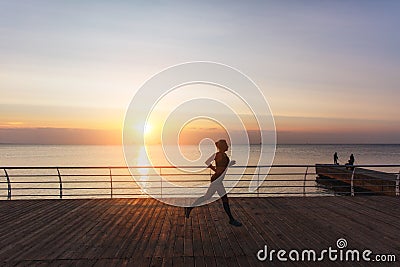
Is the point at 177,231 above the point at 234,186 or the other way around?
above

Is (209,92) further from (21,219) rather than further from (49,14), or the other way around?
(49,14)

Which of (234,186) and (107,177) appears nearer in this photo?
(234,186)

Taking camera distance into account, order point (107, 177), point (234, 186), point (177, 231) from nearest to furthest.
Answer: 1. point (177, 231)
2. point (234, 186)
3. point (107, 177)

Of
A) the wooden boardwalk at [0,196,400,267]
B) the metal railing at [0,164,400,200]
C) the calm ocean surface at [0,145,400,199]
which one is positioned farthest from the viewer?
the calm ocean surface at [0,145,400,199]

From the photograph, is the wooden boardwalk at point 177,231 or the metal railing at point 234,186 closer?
the wooden boardwalk at point 177,231

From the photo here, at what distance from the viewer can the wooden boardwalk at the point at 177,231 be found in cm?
502

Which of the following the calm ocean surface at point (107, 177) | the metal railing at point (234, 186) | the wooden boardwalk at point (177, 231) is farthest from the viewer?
the calm ocean surface at point (107, 177)

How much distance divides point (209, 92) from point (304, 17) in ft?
21.7

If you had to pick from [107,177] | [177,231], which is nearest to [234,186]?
[177,231]

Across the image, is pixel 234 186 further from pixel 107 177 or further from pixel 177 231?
pixel 107 177

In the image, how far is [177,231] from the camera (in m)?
6.37

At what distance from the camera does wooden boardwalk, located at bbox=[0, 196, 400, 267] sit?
16.5 ft

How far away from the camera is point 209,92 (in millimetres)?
7766

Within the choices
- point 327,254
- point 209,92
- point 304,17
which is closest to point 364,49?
point 304,17
